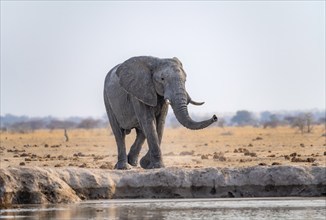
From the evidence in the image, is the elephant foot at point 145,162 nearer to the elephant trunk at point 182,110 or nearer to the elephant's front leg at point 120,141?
the elephant's front leg at point 120,141

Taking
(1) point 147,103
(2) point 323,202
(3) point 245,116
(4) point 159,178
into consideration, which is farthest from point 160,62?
(3) point 245,116

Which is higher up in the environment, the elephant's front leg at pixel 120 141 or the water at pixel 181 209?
the elephant's front leg at pixel 120 141

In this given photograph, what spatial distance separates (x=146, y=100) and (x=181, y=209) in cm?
768

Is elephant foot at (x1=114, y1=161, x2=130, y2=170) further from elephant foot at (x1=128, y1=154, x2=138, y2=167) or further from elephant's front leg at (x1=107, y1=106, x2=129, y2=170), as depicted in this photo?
elephant foot at (x1=128, y1=154, x2=138, y2=167)

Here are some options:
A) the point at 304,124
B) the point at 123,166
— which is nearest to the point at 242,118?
the point at 304,124

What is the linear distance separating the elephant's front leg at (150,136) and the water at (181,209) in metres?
4.35

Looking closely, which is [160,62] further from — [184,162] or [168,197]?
[184,162]

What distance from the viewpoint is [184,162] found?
42688 mm

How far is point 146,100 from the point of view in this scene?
33156 millimetres

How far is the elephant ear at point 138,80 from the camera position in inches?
1308

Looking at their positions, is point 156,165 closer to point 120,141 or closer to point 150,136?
point 150,136

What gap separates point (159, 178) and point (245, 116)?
153507 millimetres

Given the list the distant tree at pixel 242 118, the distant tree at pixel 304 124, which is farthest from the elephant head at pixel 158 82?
the distant tree at pixel 242 118

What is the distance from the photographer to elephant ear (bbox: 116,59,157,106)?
109 feet
